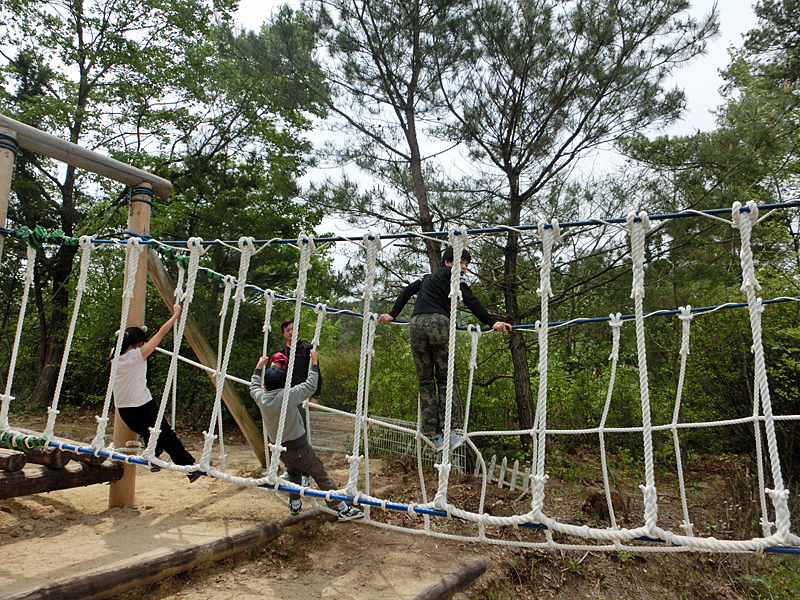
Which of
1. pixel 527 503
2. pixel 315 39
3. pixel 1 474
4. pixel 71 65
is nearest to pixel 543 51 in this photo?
pixel 315 39

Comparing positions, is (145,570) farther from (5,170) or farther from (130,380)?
(5,170)

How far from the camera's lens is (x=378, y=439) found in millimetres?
5133

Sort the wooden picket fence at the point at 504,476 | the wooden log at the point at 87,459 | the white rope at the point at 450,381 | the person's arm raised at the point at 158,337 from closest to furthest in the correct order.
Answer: the white rope at the point at 450,381, the person's arm raised at the point at 158,337, the wooden log at the point at 87,459, the wooden picket fence at the point at 504,476

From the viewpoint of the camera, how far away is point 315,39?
4738 mm

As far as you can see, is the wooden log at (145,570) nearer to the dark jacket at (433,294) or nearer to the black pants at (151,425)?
the black pants at (151,425)

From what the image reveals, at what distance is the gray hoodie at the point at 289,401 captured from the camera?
2342mm

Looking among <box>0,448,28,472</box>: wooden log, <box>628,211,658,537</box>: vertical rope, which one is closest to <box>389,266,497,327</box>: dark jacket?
<box>628,211,658,537</box>: vertical rope

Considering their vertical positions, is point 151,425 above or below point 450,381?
below

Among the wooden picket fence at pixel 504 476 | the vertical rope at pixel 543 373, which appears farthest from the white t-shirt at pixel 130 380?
the wooden picket fence at pixel 504 476

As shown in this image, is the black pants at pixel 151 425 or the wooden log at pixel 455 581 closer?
the wooden log at pixel 455 581

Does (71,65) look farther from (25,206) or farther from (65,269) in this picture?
(65,269)

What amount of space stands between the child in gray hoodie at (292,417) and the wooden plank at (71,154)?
1.56 meters

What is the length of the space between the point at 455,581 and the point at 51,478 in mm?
2288

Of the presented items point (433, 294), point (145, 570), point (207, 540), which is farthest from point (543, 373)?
point (207, 540)
